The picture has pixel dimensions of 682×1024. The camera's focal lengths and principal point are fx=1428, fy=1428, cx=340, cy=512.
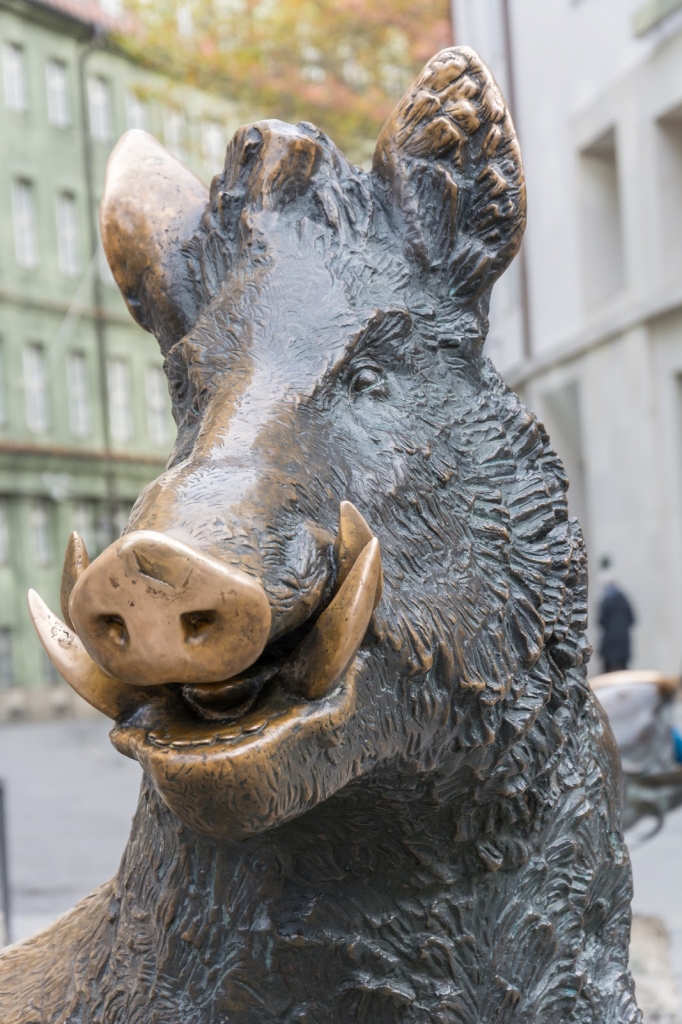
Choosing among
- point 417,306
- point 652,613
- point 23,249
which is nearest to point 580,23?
point 652,613

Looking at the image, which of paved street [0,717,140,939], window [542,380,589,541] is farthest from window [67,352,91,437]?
window [542,380,589,541]

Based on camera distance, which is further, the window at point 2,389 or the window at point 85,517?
the window at point 85,517

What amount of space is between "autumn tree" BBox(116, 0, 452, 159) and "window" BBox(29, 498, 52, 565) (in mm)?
10771

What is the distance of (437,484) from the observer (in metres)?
1.58

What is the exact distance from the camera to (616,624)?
11289 mm

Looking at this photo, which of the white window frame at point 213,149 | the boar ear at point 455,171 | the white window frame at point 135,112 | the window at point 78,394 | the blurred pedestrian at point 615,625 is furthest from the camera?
the white window frame at point 135,112

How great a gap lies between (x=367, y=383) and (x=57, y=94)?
26.7 meters

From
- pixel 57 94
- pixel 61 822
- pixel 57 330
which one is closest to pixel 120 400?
pixel 57 330

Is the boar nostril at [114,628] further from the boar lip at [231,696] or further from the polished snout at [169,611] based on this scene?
the boar lip at [231,696]

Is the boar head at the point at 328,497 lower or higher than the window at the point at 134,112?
lower

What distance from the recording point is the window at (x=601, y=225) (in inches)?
514

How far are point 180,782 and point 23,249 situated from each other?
25816mm

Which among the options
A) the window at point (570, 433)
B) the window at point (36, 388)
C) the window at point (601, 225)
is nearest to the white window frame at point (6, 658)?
the window at point (36, 388)

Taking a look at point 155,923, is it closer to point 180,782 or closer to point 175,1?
point 180,782
